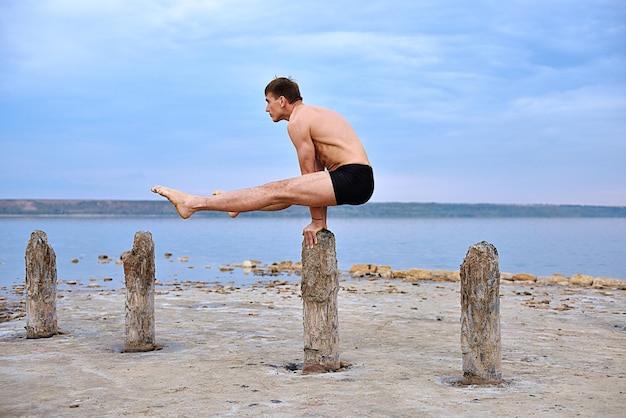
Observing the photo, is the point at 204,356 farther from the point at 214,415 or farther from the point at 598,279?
the point at 598,279

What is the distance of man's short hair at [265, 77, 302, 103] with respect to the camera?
8.91m

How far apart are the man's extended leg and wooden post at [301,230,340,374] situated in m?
0.68

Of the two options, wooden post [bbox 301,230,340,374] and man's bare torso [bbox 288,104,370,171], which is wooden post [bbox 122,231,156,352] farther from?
man's bare torso [bbox 288,104,370,171]

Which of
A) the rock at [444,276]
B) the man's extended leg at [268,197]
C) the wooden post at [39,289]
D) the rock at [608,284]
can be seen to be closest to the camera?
the man's extended leg at [268,197]

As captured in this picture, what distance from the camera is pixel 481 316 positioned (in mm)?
8133

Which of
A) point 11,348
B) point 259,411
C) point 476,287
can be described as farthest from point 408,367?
point 11,348

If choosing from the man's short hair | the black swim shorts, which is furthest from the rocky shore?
the black swim shorts

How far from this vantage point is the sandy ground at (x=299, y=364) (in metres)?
7.32

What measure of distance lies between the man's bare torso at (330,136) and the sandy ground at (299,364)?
8.44 feet

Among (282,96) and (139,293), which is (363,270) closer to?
(139,293)

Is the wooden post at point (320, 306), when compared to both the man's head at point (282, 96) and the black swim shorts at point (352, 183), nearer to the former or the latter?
the black swim shorts at point (352, 183)

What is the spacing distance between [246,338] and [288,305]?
14.4 ft

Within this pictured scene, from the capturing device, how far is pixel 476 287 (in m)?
8.13

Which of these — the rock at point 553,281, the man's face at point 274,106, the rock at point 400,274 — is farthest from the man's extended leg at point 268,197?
the rock at point 400,274
